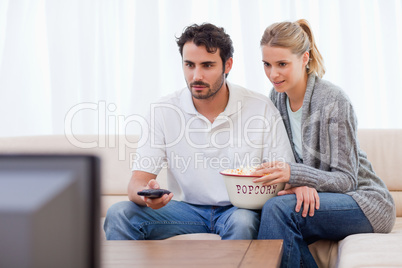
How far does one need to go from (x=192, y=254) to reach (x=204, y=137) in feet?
2.75

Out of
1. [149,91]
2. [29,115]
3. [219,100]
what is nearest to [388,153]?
[219,100]

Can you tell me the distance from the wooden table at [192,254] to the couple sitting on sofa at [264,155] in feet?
1.01

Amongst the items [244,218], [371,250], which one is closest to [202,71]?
[244,218]

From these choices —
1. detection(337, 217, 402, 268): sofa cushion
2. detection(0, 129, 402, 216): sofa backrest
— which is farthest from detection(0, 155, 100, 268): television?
detection(0, 129, 402, 216): sofa backrest

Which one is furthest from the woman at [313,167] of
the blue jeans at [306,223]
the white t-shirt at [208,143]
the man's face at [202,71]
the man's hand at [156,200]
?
the man's hand at [156,200]

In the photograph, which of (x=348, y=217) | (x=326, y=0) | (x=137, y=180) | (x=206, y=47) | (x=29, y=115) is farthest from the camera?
(x=29, y=115)

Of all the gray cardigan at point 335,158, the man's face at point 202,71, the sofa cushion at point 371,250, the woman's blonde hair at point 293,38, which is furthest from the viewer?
the man's face at point 202,71

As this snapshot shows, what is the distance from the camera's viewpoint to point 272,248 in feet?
4.25

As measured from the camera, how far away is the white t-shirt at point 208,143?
197 centimetres

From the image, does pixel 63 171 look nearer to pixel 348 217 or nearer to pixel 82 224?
pixel 82 224

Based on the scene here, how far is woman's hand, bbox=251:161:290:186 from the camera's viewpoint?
171 cm

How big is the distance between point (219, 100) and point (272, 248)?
0.91 meters

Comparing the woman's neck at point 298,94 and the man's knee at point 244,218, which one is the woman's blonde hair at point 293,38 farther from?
the man's knee at point 244,218

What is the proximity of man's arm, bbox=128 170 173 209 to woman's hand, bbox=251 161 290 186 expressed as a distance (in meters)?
0.33
